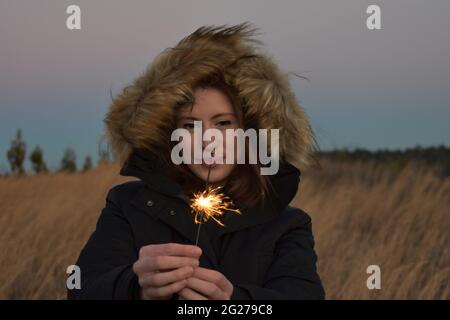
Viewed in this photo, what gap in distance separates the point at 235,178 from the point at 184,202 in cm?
24

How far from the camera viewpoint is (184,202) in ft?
8.94

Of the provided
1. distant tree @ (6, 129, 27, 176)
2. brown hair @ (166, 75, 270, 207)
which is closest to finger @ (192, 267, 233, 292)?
brown hair @ (166, 75, 270, 207)

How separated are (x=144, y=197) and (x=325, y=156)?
1626 cm

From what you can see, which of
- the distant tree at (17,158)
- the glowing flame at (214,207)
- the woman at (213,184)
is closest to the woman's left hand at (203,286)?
the woman at (213,184)

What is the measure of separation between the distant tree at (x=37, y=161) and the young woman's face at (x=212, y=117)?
430 inches

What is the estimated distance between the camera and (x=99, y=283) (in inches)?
98.0

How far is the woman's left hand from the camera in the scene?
7.06ft

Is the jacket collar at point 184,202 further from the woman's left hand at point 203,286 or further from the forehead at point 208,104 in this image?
the woman's left hand at point 203,286

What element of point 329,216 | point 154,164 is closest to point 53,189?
point 329,216

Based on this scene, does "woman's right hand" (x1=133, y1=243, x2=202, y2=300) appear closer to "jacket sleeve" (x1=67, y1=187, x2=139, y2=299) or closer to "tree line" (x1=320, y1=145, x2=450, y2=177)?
"jacket sleeve" (x1=67, y1=187, x2=139, y2=299)

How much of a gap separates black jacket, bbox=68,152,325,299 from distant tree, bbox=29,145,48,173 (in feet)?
35.7

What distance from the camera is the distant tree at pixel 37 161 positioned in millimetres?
Result: 13421

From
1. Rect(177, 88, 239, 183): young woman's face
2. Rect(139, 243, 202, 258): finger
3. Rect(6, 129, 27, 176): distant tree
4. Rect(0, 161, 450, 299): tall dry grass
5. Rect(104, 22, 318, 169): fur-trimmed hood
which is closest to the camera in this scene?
Rect(139, 243, 202, 258): finger

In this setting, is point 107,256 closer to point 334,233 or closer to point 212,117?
point 212,117
